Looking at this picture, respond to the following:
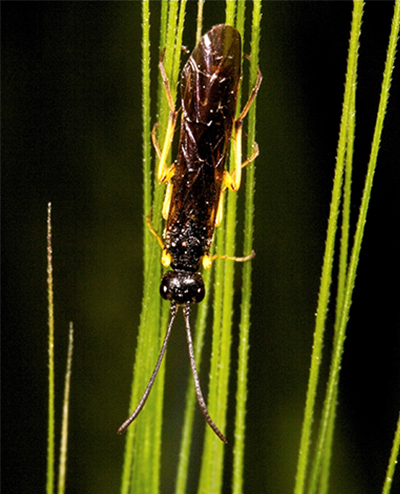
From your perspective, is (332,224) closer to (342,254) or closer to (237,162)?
(342,254)

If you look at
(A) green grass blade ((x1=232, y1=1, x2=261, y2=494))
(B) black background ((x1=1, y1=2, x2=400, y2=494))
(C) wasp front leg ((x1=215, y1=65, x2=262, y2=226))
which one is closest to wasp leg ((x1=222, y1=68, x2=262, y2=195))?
(C) wasp front leg ((x1=215, y1=65, x2=262, y2=226))

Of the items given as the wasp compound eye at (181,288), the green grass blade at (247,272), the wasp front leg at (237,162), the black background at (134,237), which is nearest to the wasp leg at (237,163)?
the wasp front leg at (237,162)

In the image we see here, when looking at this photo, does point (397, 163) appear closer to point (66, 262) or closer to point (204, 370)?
point (204, 370)

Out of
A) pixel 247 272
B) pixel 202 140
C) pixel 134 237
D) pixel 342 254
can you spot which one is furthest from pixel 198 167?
pixel 134 237

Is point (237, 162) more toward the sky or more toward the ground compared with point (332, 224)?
more toward the sky

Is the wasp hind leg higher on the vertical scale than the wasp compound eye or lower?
higher

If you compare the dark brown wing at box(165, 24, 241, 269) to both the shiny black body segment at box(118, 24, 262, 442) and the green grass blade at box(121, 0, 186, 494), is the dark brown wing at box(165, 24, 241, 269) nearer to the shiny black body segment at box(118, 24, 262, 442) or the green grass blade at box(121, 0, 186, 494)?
the shiny black body segment at box(118, 24, 262, 442)
